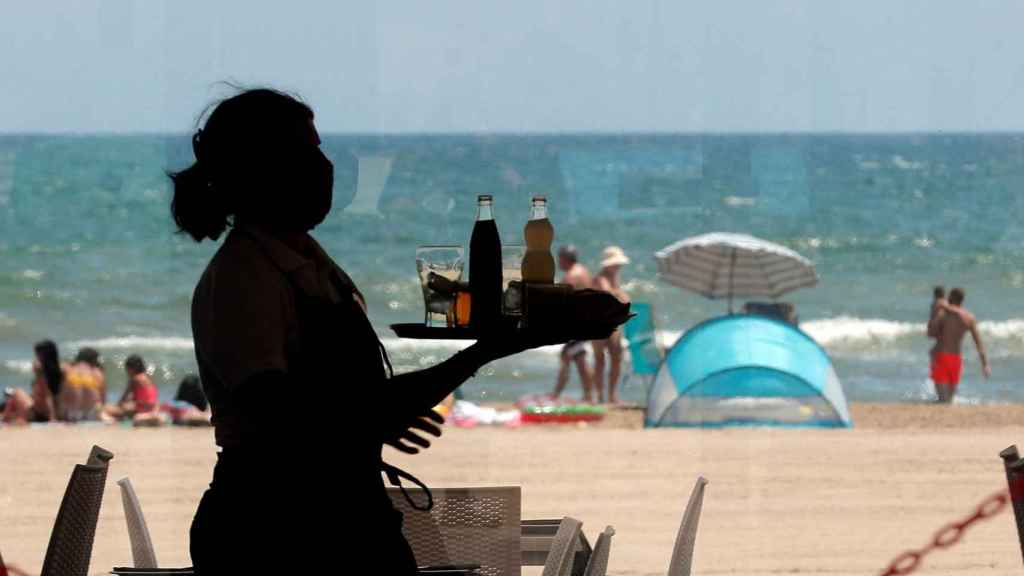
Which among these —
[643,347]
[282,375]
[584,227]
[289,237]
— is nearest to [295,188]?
[289,237]

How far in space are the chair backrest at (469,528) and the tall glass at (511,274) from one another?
1.84ft

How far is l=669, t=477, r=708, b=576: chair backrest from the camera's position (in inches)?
94.7

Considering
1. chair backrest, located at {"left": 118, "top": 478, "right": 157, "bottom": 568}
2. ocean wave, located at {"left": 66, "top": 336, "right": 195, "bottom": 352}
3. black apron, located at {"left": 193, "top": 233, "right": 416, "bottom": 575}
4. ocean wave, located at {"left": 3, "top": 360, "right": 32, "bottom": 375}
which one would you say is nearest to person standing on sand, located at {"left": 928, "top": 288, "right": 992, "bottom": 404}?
ocean wave, located at {"left": 66, "top": 336, "right": 195, "bottom": 352}

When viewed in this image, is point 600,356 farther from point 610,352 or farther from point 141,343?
point 141,343

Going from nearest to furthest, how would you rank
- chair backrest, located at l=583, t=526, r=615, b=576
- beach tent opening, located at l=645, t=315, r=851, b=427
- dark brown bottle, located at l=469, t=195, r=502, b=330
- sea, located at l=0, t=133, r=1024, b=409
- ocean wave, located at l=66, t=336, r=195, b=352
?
dark brown bottle, located at l=469, t=195, r=502, b=330 < chair backrest, located at l=583, t=526, r=615, b=576 < sea, located at l=0, t=133, r=1024, b=409 < beach tent opening, located at l=645, t=315, r=851, b=427 < ocean wave, located at l=66, t=336, r=195, b=352

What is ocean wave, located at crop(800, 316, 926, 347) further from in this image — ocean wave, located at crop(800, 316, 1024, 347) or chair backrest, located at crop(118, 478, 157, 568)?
chair backrest, located at crop(118, 478, 157, 568)

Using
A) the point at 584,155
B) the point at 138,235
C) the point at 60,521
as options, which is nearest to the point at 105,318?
the point at 138,235

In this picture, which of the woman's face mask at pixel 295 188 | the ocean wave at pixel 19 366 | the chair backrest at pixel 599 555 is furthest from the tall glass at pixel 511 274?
the ocean wave at pixel 19 366

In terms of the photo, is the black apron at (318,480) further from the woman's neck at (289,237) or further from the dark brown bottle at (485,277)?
the dark brown bottle at (485,277)

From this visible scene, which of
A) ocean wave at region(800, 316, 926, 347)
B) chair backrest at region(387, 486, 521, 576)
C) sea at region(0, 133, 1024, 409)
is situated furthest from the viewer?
ocean wave at region(800, 316, 926, 347)

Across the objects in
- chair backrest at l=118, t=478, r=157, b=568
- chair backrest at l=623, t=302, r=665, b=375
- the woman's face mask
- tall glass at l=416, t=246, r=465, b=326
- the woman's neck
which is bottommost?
chair backrest at l=623, t=302, r=665, b=375

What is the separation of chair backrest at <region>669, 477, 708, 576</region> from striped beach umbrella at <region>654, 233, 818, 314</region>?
9022 mm

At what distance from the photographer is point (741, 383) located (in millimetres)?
8656

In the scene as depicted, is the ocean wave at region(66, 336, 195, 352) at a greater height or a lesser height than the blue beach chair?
lesser
